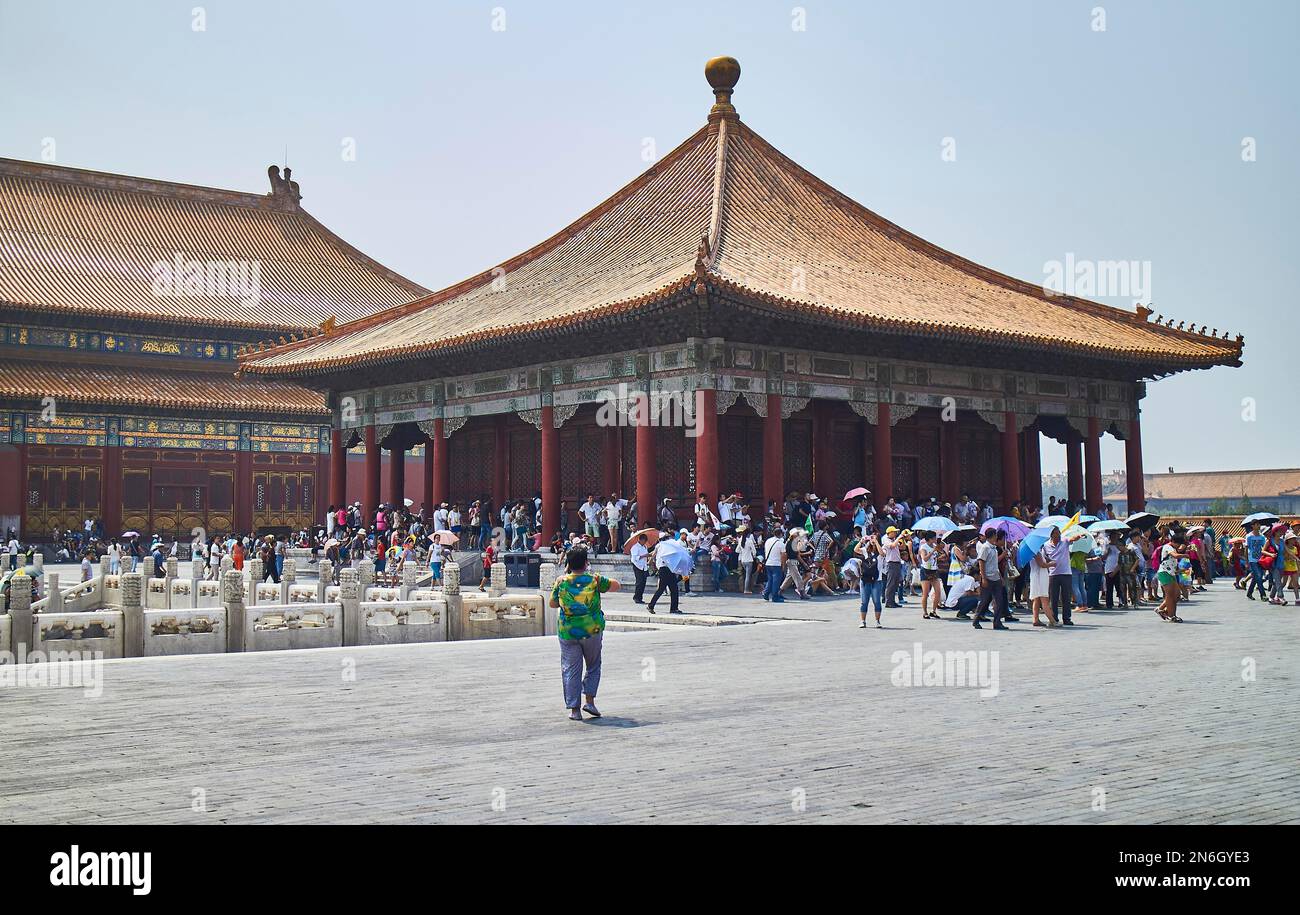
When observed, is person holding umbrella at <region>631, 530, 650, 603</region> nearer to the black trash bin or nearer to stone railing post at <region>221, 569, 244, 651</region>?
the black trash bin

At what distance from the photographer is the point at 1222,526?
157ft

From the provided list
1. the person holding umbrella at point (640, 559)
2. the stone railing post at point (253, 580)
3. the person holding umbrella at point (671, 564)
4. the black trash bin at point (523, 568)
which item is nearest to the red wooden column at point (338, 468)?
the black trash bin at point (523, 568)

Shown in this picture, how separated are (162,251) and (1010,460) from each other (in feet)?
117

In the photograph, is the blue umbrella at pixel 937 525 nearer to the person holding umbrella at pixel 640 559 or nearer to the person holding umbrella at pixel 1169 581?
the person holding umbrella at pixel 1169 581

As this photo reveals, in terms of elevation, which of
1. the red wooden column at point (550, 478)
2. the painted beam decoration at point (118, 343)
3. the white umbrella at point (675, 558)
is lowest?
the white umbrella at point (675, 558)

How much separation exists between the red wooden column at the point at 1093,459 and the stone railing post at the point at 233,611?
24210 mm

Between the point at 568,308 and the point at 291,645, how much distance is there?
13.1 m

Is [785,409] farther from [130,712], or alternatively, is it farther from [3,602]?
[130,712]

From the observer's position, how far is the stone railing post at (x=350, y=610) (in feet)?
60.9

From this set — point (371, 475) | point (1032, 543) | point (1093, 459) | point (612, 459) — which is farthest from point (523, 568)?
point (1093, 459)

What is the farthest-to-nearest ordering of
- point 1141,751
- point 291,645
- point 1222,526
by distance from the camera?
point 1222,526
point 291,645
point 1141,751

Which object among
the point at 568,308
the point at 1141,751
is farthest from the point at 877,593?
the point at 568,308

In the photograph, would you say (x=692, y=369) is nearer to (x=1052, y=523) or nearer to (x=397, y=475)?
(x=1052, y=523)

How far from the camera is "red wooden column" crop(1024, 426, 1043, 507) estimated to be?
36875 mm
